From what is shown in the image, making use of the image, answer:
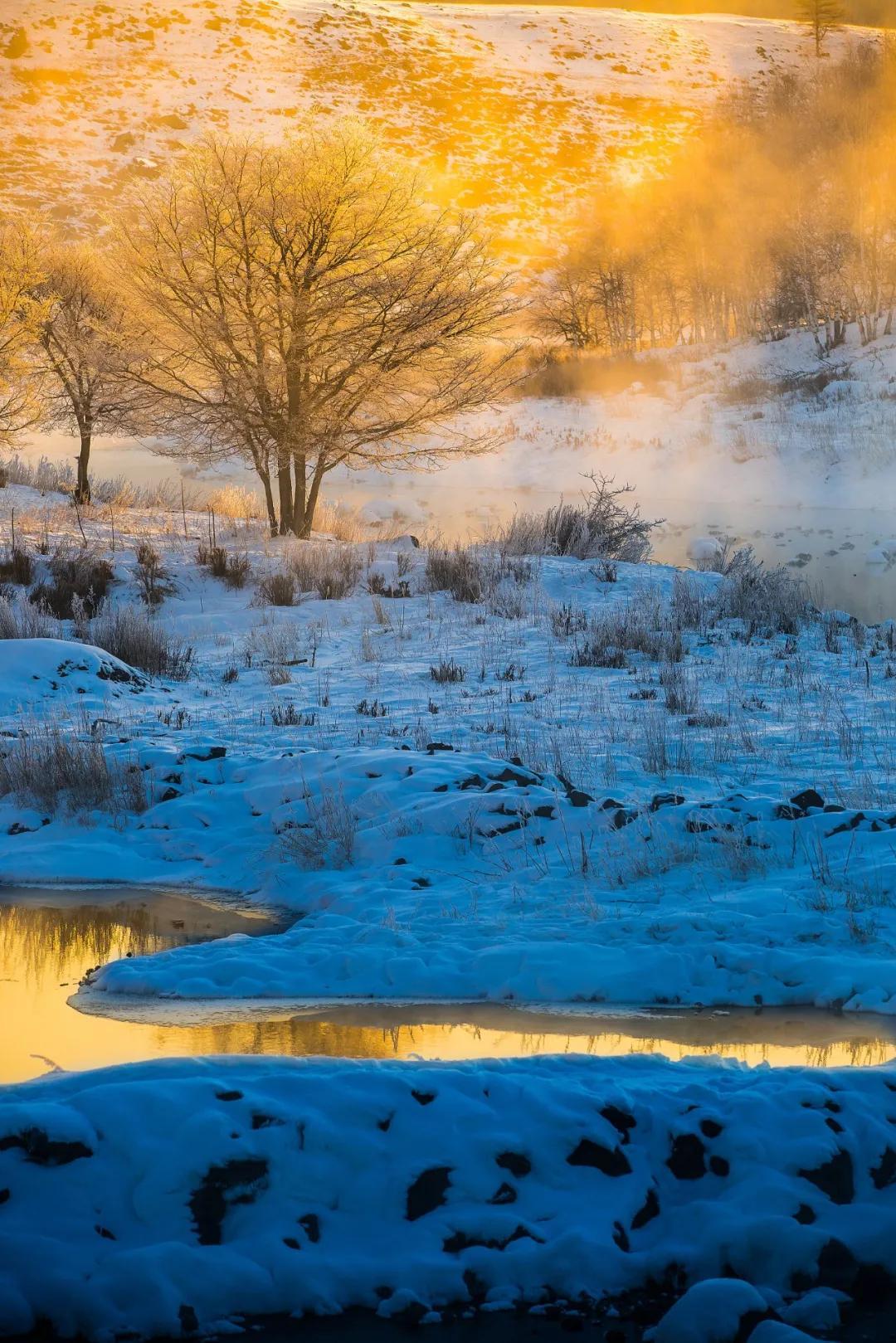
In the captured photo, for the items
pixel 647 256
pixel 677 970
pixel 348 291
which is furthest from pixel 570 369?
pixel 677 970

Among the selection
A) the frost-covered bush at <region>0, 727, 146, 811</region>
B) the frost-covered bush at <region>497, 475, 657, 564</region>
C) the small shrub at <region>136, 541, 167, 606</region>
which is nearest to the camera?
the frost-covered bush at <region>0, 727, 146, 811</region>

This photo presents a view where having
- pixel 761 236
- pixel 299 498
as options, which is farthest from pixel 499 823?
pixel 761 236

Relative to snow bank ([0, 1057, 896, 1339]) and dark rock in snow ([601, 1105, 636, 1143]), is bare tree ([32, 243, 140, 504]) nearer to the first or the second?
snow bank ([0, 1057, 896, 1339])

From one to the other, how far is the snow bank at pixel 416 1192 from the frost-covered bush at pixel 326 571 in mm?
12249

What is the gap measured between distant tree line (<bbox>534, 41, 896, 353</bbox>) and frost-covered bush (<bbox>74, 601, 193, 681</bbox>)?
31483mm

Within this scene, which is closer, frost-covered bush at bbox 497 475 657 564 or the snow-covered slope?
frost-covered bush at bbox 497 475 657 564

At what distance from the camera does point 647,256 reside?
54.3 meters

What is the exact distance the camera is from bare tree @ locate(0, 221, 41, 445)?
796 inches

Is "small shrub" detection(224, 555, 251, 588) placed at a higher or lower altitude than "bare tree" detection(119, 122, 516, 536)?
lower

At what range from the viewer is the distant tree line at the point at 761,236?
41.2m

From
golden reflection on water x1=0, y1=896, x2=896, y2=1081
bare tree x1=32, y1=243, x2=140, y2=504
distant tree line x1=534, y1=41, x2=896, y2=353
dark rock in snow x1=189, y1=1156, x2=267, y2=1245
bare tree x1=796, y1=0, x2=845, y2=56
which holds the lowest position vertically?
golden reflection on water x1=0, y1=896, x2=896, y2=1081

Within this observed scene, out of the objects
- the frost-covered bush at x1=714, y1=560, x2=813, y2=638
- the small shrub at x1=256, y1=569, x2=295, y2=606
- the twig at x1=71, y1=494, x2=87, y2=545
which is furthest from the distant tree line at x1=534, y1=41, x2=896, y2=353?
the small shrub at x1=256, y1=569, x2=295, y2=606

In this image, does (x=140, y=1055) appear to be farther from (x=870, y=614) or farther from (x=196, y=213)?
(x=196, y=213)

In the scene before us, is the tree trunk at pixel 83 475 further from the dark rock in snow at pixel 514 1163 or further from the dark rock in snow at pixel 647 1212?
the dark rock in snow at pixel 647 1212
